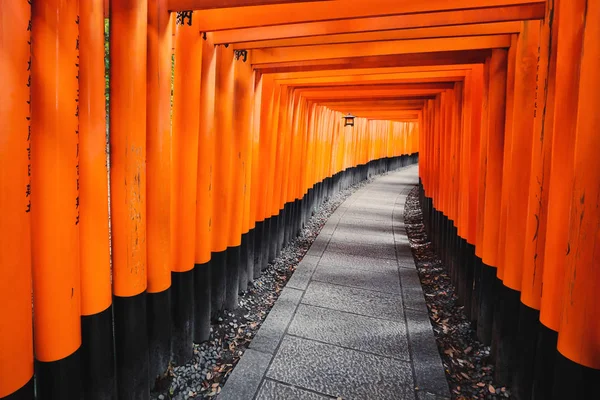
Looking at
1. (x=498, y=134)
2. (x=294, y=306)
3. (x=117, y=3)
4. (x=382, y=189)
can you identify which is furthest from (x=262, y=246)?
(x=382, y=189)

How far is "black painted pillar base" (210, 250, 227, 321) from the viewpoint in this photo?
4.46m

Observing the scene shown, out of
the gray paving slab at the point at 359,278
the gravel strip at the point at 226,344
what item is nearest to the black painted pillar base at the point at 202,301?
the gravel strip at the point at 226,344

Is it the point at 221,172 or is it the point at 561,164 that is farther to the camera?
the point at 221,172

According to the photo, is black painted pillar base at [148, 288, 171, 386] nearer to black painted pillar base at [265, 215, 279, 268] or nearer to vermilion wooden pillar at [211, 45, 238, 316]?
vermilion wooden pillar at [211, 45, 238, 316]

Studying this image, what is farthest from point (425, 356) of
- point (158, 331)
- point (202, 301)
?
point (158, 331)

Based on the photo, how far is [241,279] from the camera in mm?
5480

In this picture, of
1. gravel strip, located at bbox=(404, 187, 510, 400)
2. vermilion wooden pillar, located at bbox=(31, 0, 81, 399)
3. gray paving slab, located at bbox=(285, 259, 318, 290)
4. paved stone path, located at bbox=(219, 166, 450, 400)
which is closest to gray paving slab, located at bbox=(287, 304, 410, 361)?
paved stone path, located at bbox=(219, 166, 450, 400)

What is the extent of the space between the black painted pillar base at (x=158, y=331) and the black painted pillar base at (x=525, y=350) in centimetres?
300

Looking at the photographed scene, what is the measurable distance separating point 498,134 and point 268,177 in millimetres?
3582

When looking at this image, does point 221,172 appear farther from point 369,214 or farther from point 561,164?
point 369,214

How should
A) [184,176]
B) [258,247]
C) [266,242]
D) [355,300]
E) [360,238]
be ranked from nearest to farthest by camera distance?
1. [184,176]
2. [355,300]
3. [258,247]
4. [266,242]
5. [360,238]

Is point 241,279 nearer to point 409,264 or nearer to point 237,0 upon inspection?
point 409,264

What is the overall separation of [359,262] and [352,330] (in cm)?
262

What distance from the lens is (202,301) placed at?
162 inches
